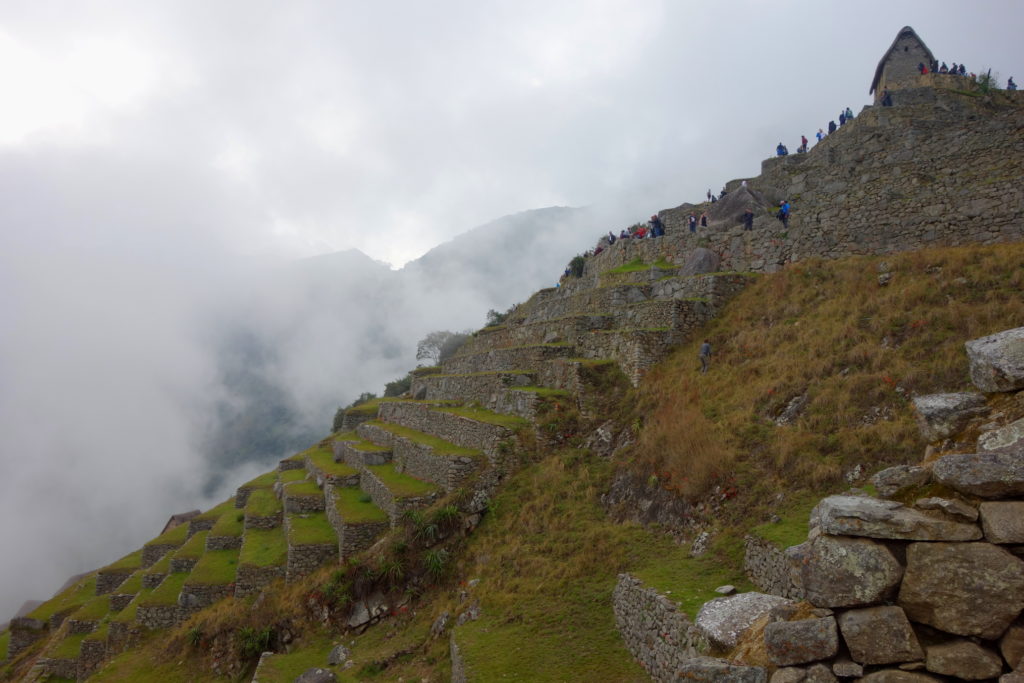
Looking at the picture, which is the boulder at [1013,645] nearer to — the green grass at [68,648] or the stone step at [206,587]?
the stone step at [206,587]

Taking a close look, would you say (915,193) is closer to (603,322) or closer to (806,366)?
(806,366)

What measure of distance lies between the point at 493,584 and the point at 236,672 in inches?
334

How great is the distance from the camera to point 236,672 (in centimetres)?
1517

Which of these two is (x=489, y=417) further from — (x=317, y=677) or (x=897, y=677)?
(x=897, y=677)

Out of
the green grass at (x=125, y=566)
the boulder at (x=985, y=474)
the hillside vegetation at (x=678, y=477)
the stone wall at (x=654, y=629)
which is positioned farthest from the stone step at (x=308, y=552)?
the green grass at (x=125, y=566)

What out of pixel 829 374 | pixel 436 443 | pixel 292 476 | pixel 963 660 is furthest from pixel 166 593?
pixel 963 660

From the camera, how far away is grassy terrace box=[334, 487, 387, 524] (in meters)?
16.9

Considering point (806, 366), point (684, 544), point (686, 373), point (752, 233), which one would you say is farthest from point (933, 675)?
point (752, 233)

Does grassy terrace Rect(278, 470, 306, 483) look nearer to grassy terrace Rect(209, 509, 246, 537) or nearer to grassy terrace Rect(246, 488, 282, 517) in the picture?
grassy terrace Rect(246, 488, 282, 517)

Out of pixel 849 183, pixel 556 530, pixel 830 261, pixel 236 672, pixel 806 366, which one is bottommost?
pixel 236 672

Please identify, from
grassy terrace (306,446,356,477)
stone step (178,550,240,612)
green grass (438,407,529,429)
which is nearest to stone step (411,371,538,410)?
green grass (438,407,529,429)

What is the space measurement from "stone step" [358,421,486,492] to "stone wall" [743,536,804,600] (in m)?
8.59

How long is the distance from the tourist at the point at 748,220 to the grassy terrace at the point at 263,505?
21644 millimetres

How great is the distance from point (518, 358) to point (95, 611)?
941 inches
